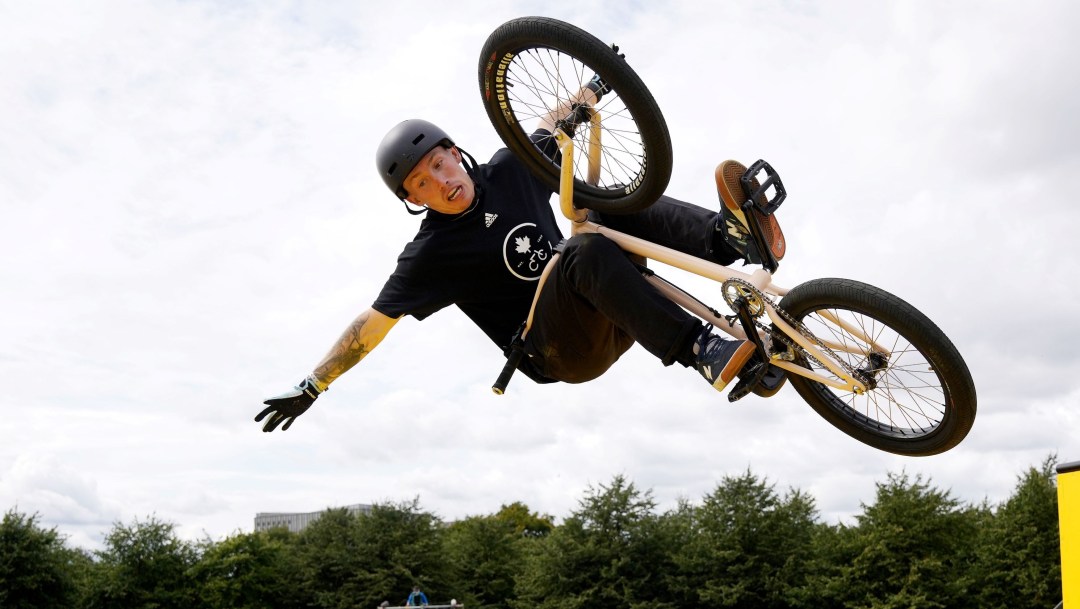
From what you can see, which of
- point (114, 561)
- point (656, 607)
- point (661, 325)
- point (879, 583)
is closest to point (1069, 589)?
point (661, 325)

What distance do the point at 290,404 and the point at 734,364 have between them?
2.65m

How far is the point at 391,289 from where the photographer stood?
597 cm

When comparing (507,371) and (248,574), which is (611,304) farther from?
(248,574)

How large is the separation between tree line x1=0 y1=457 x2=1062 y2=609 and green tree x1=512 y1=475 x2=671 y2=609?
0.20 ft

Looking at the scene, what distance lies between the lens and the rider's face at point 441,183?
569 centimetres

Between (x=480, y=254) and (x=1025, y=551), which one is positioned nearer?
(x=480, y=254)

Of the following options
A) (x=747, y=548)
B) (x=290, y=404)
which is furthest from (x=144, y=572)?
(x=290, y=404)

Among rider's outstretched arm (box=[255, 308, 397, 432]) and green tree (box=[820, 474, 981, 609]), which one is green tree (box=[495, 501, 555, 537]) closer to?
green tree (box=[820, 474, 981, 609])

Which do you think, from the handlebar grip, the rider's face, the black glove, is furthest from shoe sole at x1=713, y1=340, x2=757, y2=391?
the black glove

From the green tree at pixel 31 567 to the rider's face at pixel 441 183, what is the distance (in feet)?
112

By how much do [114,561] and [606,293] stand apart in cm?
3878

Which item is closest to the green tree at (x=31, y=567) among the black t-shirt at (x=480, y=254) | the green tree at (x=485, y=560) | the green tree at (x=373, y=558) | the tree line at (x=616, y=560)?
the tree line at (x=616, y=560)

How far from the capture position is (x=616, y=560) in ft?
124

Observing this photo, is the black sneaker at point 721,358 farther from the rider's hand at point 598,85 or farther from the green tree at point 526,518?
the green tree at point 526,518
